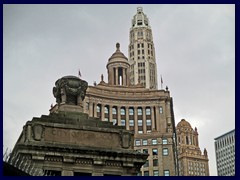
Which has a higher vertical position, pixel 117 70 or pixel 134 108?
pixel 117 70

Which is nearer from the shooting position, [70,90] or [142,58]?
[70,90]

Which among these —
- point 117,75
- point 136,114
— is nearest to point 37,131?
point 136,114

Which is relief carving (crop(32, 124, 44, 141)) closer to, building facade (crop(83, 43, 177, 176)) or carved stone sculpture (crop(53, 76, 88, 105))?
carved stone sculpture (crop(53, 76, 88, 105))

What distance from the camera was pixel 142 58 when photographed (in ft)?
553

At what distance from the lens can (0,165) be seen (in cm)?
1922

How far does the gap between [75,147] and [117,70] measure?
109 meters

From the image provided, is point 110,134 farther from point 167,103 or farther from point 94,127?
point 167,103

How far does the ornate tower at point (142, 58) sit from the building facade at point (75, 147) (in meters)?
132

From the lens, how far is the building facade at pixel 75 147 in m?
28.7

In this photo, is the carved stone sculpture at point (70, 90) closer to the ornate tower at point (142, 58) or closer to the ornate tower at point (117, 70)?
the ornate tower at point (117, 70)

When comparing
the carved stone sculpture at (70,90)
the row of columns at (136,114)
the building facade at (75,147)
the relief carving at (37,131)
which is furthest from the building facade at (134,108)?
the relief carving at (37,131)

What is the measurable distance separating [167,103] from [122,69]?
2300cm

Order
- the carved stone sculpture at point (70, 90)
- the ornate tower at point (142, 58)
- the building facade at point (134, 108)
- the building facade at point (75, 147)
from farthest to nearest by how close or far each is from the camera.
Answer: the ornate tower at point (142, 58) < the building facade at point (134, 108) < the carved stone sculpture at point (70, 90) < the building facade at point (75, 147)

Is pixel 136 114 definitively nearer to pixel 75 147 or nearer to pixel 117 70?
pixel 117 70
